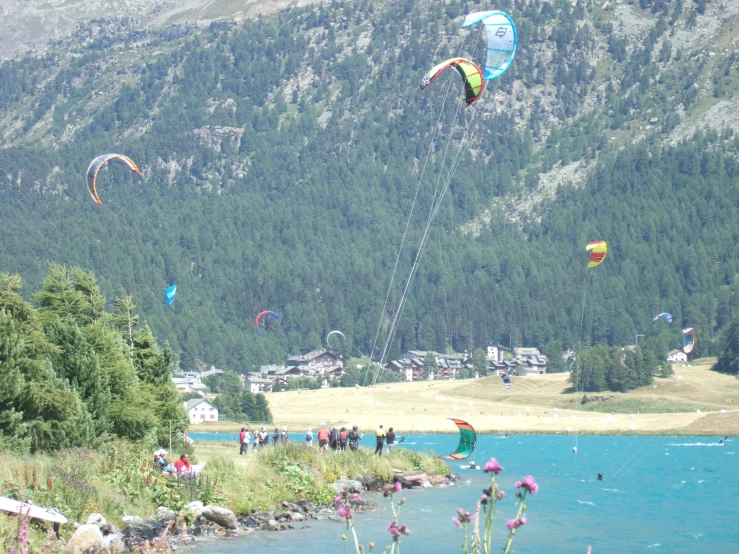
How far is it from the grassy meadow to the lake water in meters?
28.8

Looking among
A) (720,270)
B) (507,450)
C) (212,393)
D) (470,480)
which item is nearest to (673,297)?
(720,270)

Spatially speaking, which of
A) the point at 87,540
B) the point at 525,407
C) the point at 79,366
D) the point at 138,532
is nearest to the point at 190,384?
the point at 525,407

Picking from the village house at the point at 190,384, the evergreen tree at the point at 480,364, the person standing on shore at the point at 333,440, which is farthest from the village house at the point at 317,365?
the person standing on shore at the point at 333,440

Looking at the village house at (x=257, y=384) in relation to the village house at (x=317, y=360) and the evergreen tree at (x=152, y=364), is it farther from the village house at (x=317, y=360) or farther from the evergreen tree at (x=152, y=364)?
the evergreen tree at (x=152, y=364)

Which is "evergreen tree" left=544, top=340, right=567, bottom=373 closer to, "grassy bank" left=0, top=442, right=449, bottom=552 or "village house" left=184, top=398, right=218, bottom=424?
"village house" left=184, top=398, right=218, bottom=424

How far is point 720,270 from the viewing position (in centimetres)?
19412

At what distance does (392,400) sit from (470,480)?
254 ft

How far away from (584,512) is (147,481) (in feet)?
51.2

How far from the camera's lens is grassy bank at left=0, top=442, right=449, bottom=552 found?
23.3m

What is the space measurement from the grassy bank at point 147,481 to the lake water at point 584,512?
1.85 meters

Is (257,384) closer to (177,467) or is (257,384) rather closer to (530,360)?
(530,360)

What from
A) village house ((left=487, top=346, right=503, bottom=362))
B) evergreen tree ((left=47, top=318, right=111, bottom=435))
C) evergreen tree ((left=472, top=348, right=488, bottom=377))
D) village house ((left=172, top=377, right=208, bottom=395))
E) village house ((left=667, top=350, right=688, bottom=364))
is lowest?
village house ((left=487, top=346, right=503, bottom=362))

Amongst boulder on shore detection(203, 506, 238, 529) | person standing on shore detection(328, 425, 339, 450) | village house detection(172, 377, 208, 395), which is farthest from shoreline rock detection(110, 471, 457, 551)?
village house detection(172, 377, 208, 395)

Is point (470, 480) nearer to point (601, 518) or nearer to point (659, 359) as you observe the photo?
point (601, 518)
